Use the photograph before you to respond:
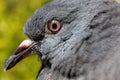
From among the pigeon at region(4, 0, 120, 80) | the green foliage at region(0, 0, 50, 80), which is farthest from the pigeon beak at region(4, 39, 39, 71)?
the green foliage at region(0, 0, 50, 80)

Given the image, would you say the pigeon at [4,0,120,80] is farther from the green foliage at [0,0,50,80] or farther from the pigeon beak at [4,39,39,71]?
the green foliage at [0,0,50,80]

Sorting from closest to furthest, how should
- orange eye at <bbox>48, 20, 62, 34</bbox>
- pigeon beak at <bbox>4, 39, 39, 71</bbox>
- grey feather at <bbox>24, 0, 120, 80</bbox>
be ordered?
grey feather at <bbox>24, 0, 120, 80</bbox>
orange eye at <bbox>48, 20, 62, 34</bbox>
pigeon beak at <bbox>4, 39, 39, 71</bbox>

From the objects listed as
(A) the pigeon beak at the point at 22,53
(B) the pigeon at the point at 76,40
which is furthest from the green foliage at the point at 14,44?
(B) the pigeon at the point at 76,40

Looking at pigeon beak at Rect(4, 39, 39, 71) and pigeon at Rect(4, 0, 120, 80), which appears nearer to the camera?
pigeon at Rect(4, 0, 120, 80)

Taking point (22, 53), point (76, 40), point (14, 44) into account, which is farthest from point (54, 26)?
point (14, 44)

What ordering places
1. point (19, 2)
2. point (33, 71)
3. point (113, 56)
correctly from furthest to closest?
point (19, 2) < point (33, 71) < point (113, 56)

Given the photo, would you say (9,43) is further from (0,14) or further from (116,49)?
(116,49)

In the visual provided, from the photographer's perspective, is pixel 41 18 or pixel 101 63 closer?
pixel 101 63

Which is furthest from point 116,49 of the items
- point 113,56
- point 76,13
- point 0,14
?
point 0,14

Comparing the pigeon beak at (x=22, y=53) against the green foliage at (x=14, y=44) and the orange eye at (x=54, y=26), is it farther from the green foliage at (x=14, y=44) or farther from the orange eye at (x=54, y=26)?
the green foliage at (x=14, y=44)
